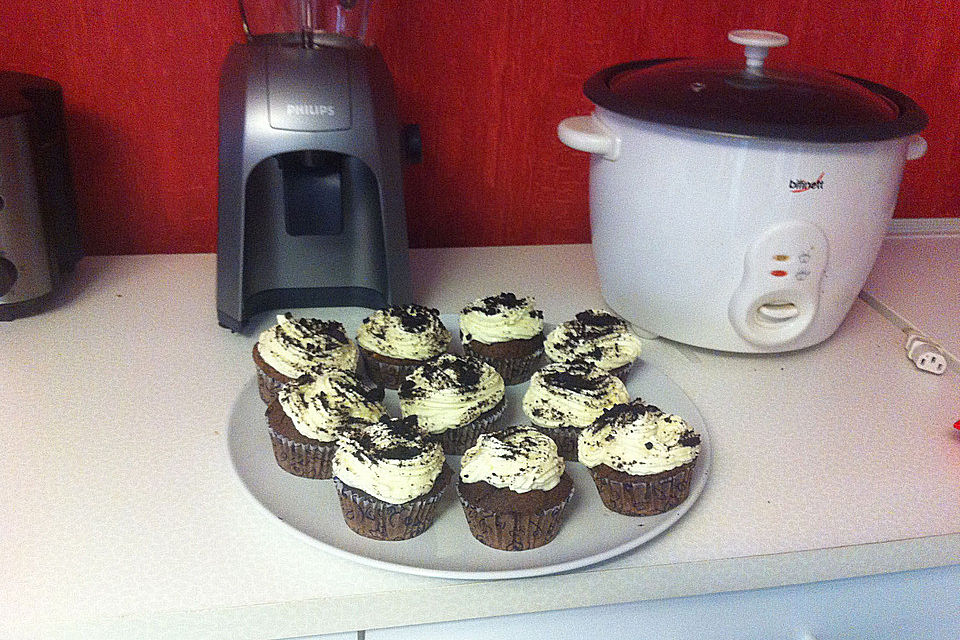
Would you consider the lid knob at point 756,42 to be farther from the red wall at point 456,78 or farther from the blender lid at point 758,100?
the red wall at point 456,78

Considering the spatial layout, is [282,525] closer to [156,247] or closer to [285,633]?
[285,633]

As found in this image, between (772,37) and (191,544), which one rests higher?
(772,37)

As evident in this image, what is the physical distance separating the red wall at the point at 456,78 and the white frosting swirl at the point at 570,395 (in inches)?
19.1

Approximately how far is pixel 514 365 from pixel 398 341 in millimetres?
144

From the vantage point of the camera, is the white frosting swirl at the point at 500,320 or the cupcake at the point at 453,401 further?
the white frosting swirl at the point at 500,320

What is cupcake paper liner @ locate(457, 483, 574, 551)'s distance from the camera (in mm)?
731

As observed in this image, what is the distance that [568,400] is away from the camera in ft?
2.92

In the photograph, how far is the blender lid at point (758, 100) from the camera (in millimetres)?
857

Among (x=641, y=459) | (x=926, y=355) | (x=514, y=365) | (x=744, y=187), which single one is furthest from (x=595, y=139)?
(x=926, y=355)

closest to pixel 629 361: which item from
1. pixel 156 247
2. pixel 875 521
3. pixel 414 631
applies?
pixel 875 521

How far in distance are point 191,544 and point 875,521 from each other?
605 mm

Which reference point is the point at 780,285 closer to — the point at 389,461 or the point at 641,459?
the point at 641,459

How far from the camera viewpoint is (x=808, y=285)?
0.95 meters

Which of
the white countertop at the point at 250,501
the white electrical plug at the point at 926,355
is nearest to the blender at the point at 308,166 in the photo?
the white countertop at the point at 250,501
